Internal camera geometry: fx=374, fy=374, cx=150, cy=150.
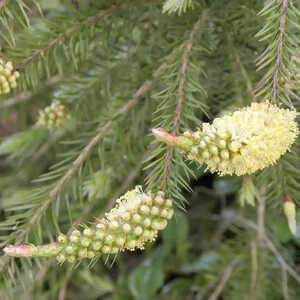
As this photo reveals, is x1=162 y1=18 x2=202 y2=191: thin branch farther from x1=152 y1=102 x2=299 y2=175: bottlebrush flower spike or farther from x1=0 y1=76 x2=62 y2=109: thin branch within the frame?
x1=0 y1=76 x2=62 y2=109: thin branch

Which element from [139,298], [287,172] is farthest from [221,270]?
[287,172]

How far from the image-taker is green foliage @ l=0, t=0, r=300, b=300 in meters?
0.74

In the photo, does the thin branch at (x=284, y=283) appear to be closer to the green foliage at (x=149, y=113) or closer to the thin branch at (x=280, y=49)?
the green foliage at (x=149, y=113)

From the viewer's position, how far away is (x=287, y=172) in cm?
76

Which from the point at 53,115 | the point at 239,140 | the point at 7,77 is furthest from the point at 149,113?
the point at 239,140

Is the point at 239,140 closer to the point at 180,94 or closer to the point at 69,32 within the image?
the point at 180,94

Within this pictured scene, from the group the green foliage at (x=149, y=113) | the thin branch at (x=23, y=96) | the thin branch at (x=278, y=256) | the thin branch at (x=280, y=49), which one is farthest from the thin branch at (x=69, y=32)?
the thin branch at (x=278, y=256)

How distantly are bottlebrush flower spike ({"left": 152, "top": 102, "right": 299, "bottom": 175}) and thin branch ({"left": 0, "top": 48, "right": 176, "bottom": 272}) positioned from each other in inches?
12.8

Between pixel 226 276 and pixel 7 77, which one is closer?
pixel 7 77

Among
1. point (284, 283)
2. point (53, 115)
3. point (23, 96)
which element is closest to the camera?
point (53, 115)

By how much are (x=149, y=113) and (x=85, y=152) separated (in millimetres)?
290

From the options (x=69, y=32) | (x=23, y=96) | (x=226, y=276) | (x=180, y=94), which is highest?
(x=69, y=32)

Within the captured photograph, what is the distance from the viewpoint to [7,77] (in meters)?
0.76

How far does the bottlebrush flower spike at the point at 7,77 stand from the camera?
2.45 feet
